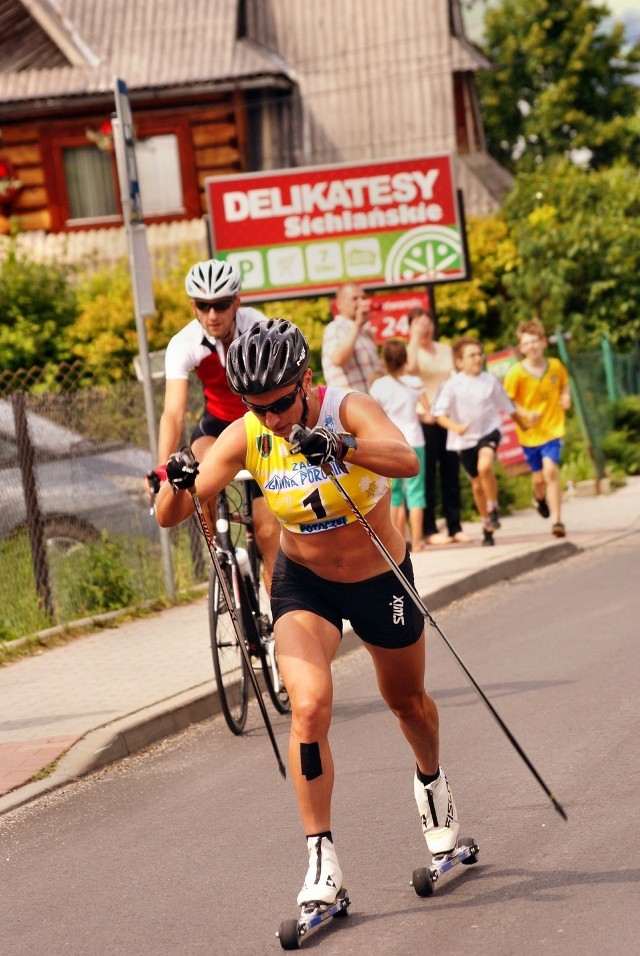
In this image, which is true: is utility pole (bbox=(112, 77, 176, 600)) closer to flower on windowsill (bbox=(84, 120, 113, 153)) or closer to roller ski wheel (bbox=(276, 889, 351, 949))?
roller ski wheel (bbox=(276, 889, 351, 949))

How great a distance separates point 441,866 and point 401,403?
875 centimetres

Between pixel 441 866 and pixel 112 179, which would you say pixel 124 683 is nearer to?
pixel 441 866

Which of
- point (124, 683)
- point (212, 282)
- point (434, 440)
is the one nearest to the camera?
point (212, 282)

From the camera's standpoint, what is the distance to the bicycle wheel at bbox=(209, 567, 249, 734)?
8312mm

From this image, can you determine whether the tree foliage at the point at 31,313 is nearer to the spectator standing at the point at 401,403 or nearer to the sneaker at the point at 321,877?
the spectator standing at the point at 401,403

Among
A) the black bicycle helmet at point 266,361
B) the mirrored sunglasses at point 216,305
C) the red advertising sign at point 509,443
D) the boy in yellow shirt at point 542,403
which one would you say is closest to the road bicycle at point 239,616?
the mirrored sunglasses at point 216,305

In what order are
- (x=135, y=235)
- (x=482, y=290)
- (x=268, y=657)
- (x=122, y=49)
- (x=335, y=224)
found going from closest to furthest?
(x=268, y=657), (x=135, y=235), (x=335, y=224), (x=482, y=290), (x=122, y=49)

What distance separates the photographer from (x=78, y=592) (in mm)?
12445

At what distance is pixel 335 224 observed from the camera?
59.5 feet

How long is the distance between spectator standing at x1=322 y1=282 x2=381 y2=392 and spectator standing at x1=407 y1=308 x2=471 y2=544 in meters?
1.01

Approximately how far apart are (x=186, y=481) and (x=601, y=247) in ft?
80.6

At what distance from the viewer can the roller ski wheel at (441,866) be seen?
5.34 metres

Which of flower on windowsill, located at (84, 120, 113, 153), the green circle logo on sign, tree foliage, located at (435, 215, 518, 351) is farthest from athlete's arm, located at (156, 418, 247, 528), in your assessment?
flower on windowsill, located at (84, 120, 113, 153)

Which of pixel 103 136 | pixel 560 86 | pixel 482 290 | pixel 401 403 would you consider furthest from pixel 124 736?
pixel 560 86
